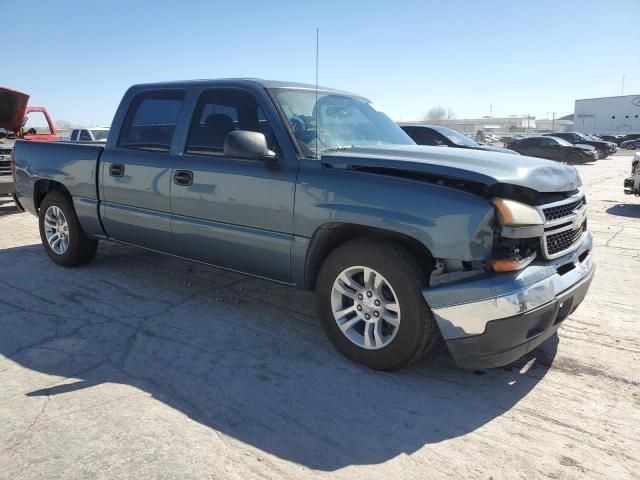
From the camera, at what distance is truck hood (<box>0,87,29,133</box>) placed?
10.8m

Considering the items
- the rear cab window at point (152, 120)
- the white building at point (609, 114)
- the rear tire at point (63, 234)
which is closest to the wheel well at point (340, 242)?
the rear cab window at point (152, 120)

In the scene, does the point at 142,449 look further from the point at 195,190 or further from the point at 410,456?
the point at 195,190

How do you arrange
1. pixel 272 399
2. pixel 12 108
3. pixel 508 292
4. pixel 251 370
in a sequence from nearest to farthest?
1. pixel 508 292
2. pixel 272 399
3. pixel 251 370
4. pixel 12 108

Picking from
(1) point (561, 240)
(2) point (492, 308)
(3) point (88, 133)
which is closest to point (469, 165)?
(1) point (561, 240)

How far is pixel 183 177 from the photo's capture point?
4.23 metres

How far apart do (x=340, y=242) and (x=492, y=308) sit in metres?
1.18

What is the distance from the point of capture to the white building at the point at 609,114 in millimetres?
75938

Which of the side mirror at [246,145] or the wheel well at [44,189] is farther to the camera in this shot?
the wheel well at [44,189]

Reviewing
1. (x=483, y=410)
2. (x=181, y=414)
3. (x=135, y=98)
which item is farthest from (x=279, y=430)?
(x=135, y=98)

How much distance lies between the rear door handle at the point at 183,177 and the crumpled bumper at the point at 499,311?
2.19m

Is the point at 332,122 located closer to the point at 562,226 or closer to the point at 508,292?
the point at 562,226

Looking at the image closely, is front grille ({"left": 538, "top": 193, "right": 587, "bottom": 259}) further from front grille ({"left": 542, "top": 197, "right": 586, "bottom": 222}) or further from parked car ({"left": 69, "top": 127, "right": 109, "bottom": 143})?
parked car ({"left": 69, "top": 127, "right": 109, "bottom": 143})

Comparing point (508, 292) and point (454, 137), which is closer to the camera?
point (508, 292)

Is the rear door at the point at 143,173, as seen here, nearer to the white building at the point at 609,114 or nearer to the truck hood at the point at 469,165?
the truck hood at the point at 469,165
